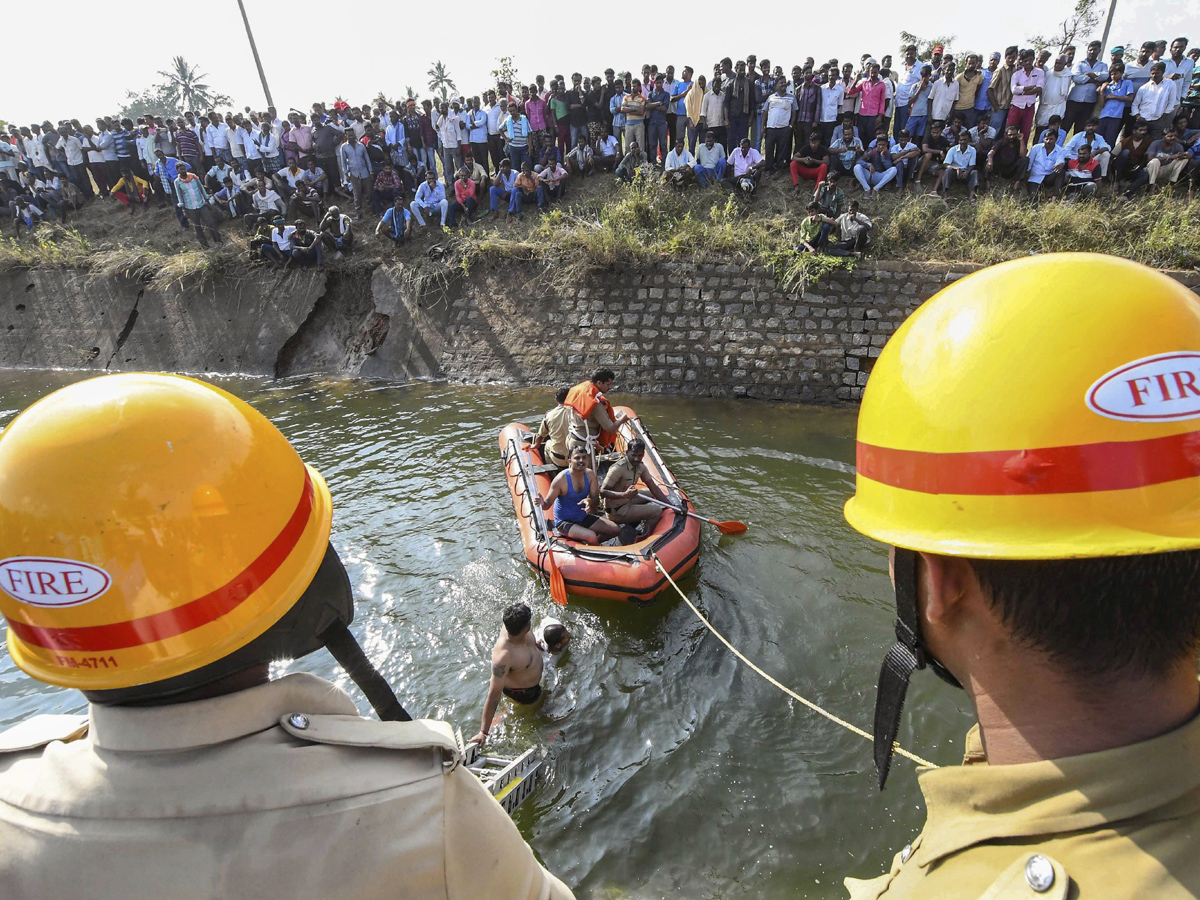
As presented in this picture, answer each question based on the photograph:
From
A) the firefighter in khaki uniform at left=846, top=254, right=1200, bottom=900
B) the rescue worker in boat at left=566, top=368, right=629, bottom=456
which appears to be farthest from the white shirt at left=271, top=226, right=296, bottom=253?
the firefighter in khaki uniform at left=846, top=254, right=1200, bottom=900

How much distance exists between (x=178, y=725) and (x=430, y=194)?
13.8 metres

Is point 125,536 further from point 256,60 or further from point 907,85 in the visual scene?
point 256,60

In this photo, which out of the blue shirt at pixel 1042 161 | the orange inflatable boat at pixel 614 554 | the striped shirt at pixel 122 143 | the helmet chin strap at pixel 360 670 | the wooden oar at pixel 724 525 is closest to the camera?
the helmet chin strap at pixel 360 670

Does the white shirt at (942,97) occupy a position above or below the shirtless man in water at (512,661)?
above

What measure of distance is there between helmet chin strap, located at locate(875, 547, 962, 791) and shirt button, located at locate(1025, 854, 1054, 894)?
0.90 feet

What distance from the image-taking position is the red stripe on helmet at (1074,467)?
32.9 inches

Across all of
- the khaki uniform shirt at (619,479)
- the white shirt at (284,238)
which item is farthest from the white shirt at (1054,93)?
the white shirt at (284,238)

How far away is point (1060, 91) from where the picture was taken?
33.5 ft

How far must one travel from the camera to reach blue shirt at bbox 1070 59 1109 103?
1001 centimetres

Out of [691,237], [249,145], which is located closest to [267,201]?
[249,145]

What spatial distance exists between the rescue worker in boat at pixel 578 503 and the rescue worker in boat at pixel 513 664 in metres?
1.75

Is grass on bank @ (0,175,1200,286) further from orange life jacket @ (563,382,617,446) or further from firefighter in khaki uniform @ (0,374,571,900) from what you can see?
firefighter in khaki uniform @ (0,374,571,900)

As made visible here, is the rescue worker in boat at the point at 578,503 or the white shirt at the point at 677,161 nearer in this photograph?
the rescue worker in boat at the point at 578,503

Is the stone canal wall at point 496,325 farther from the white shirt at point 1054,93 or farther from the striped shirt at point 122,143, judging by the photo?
the white shirt at point 1054,93
